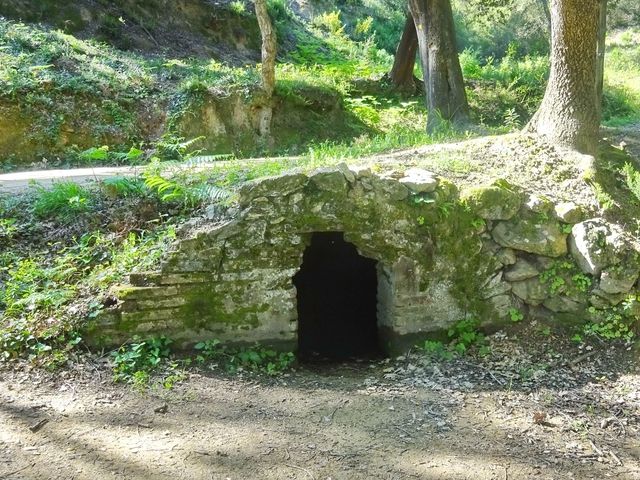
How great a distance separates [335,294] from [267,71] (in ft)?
20.7

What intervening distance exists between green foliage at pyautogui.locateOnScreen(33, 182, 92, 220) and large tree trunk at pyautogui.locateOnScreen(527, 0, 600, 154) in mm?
5574

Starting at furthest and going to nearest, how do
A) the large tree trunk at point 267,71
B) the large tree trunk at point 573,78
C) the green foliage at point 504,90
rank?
the green foliage at point 504,90
the large tree trunk at point 267,71
the large tree trunk at point 573,78

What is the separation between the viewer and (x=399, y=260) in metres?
6.02

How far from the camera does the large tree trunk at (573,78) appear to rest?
6.84 metres

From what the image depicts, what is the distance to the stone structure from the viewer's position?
18.2 feet

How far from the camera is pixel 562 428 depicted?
4.66m

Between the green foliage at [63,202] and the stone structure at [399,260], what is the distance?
1437 millimetres

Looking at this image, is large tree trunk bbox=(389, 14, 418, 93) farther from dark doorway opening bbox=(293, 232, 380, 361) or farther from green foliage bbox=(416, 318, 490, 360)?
green foliage bbox=(416, 318, 490, 360)

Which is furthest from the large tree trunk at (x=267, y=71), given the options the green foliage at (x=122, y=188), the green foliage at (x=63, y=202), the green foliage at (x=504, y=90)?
the green foliage at (x=63, y=202)

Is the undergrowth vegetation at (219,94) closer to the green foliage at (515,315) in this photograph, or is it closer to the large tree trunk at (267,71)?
the large tree trunk at (267,71)

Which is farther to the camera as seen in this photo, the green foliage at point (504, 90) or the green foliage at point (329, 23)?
the green foliage at point (329, 23)

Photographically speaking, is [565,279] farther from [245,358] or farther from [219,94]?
[219,94]

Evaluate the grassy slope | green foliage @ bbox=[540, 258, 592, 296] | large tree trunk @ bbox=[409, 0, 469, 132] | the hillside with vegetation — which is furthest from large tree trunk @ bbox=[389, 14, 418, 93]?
green foliage @ bbox=[540, 258, 592, 296]

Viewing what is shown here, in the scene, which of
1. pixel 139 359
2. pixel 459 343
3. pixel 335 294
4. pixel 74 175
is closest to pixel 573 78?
pixel 459 343
